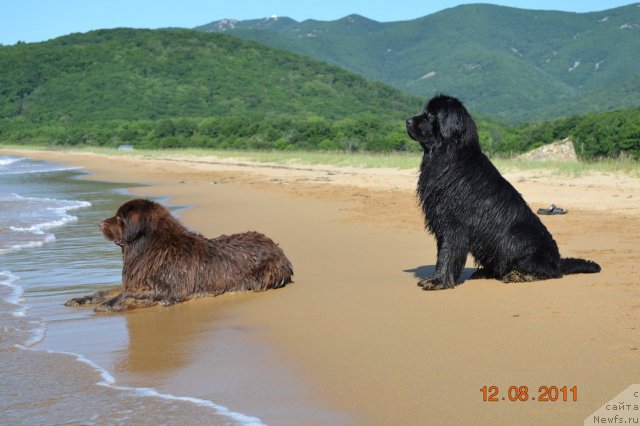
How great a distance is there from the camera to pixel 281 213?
15.1 meters

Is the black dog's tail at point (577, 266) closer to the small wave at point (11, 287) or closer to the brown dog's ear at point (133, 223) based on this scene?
the brown dog's ear at point (133, 223)

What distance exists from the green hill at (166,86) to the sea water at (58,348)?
240ft

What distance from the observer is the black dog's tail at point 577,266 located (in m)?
7.57

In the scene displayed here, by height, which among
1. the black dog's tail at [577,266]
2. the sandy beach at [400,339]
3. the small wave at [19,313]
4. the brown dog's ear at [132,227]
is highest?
the brown dog's ear at [132,227]

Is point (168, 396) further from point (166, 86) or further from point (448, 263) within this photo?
point (166, 86)

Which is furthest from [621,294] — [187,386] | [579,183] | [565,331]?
[579,183]

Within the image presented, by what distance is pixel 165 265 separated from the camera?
758 centimetres

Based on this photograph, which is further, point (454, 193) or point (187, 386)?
point (454, 193)

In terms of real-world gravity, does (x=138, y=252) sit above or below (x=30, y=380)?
above

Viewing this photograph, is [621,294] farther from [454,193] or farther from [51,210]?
[51,210]

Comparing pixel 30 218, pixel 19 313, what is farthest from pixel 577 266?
pixel 30 218

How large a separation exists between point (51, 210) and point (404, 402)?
46.6 ft

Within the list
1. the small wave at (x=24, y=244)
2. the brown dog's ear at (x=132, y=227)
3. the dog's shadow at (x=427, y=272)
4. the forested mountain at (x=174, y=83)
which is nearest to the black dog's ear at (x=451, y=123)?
the dog's shadow at (x=427, y=272)

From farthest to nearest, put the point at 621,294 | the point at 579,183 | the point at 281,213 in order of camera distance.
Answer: the point at 579,183, the point at 281,213, the point at 621,294
